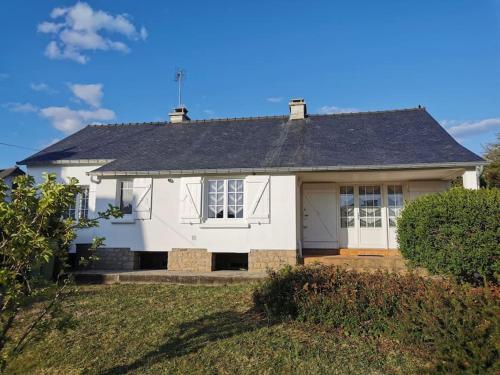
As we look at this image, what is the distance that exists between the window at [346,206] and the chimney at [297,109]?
3.58m

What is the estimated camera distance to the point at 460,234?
7.23 metres

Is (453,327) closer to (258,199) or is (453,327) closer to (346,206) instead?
(258,199)

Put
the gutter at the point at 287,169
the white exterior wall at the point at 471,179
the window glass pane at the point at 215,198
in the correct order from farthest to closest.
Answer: the window glass pane at the point at 215,198 < the white exterior wall at the point at 471,179 < the gutter at the point at 287,169

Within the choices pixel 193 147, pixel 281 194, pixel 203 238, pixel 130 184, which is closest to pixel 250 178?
pixel 281 194

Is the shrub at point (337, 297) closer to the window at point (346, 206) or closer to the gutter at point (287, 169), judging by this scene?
the gutter at point (287, 169)

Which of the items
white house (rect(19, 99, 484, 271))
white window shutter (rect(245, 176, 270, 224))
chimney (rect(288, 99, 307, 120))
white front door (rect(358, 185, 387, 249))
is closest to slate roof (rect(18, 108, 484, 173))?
white house (rect(19, 99, 484, 271))

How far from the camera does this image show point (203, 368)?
4.50 m

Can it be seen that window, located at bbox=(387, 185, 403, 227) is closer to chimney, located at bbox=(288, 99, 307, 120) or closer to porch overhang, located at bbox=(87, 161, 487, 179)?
porch overhang, located at bbox=(87, 161, 487, 179)

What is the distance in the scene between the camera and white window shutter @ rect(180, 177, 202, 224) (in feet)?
34.6

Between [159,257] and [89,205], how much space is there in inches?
108

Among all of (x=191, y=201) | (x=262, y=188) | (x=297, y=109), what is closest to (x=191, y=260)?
(x=191, y=201)

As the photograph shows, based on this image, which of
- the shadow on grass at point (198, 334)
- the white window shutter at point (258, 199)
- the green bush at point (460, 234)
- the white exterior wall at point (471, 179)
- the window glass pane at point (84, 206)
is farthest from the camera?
the window glass pane at point (84, 206)

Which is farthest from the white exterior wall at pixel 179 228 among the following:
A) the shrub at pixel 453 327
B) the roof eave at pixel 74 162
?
the shrub at pixel 453 327

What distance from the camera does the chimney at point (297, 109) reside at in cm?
1398
